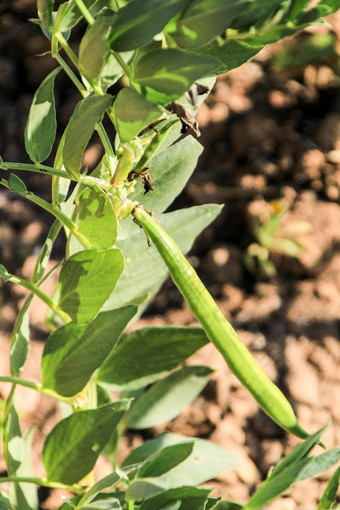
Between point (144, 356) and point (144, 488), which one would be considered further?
point (144, 356)

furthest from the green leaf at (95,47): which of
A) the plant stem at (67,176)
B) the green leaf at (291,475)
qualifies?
the green leaf at (291,475)

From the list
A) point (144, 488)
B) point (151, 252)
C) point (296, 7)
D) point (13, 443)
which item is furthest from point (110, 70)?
point (13, 443)

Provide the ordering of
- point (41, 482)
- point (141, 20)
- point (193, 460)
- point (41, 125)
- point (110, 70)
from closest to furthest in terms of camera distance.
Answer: point (141, 20) → point (110, 70) → point (41, 125) → point (41, 482) → point (193, 460)

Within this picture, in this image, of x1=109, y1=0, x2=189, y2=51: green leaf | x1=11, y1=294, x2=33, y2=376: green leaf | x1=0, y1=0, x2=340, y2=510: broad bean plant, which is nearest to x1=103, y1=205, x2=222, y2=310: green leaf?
x1=0, y1=0, x2=340, y2=510: broad bean plant

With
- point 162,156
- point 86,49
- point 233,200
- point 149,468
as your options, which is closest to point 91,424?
point 149,468

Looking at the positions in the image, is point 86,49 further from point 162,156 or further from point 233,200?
point 233,200

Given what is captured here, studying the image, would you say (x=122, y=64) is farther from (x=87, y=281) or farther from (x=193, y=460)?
(x=193, y=460)
